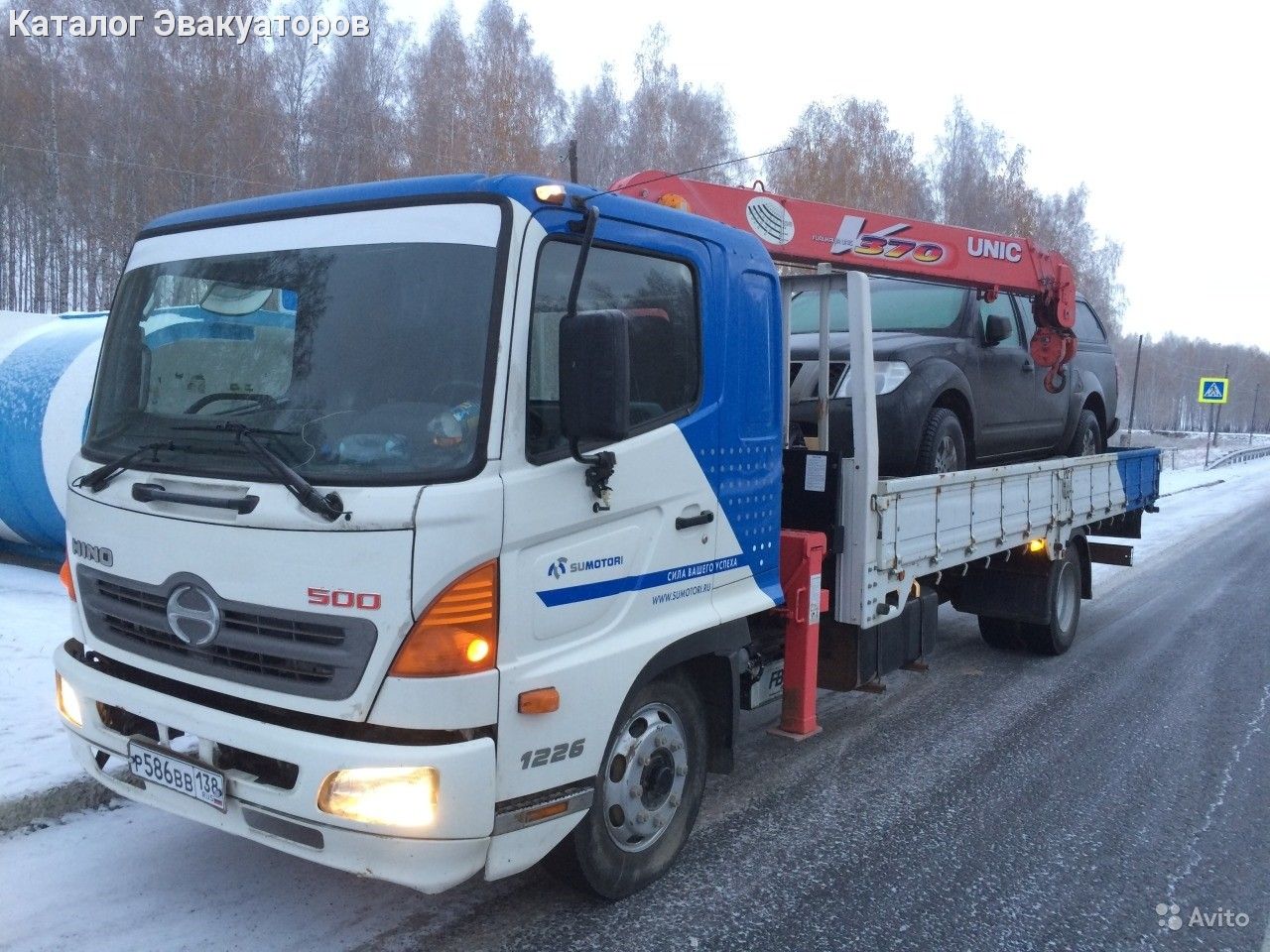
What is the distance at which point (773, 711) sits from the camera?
19.6ft

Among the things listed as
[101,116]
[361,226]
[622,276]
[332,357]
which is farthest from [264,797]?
[101,116]

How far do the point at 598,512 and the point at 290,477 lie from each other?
0.94 m

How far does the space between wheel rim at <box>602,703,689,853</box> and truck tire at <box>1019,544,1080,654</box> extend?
A: 176 inches

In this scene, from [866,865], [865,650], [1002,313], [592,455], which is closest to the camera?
[592,455]

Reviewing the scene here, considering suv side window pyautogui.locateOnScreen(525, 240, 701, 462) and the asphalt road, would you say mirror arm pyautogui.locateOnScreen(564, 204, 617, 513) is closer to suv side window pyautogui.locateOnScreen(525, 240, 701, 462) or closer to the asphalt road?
suv side window pyautogui.locateOnScreen(525, 240, 701, 462)

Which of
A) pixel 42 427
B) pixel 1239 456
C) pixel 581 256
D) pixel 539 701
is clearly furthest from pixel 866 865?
pixel 1239 456

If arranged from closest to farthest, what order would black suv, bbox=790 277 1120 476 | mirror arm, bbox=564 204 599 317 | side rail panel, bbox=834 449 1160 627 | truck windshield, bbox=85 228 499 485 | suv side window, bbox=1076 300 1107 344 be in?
1. truck windshield, bbox=85 228 499 485
2. mirror arm, bbox=564 204 599 317
3. side rail panel, bbox=834 449 1160 627
4. black suv, bbox=790 277 1120 476
5. suv side window, bbox=1076 300 1107 344

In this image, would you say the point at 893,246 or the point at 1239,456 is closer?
the point at 893,246

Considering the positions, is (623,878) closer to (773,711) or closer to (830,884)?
→ (830,884)

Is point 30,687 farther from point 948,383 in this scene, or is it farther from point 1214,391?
point 1214,391

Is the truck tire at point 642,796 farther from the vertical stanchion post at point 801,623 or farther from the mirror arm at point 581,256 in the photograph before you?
the mirror arm at point 581,256

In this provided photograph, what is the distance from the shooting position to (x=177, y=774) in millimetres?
3008

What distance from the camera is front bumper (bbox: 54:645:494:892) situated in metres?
2.72

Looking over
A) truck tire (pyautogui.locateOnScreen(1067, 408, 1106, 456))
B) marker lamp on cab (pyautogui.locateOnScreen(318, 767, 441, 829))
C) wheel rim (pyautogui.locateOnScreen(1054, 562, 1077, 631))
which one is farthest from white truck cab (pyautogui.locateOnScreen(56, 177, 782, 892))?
truck tire (pyautogui.locateOnScreen(1067, 408, 1106, 456))
